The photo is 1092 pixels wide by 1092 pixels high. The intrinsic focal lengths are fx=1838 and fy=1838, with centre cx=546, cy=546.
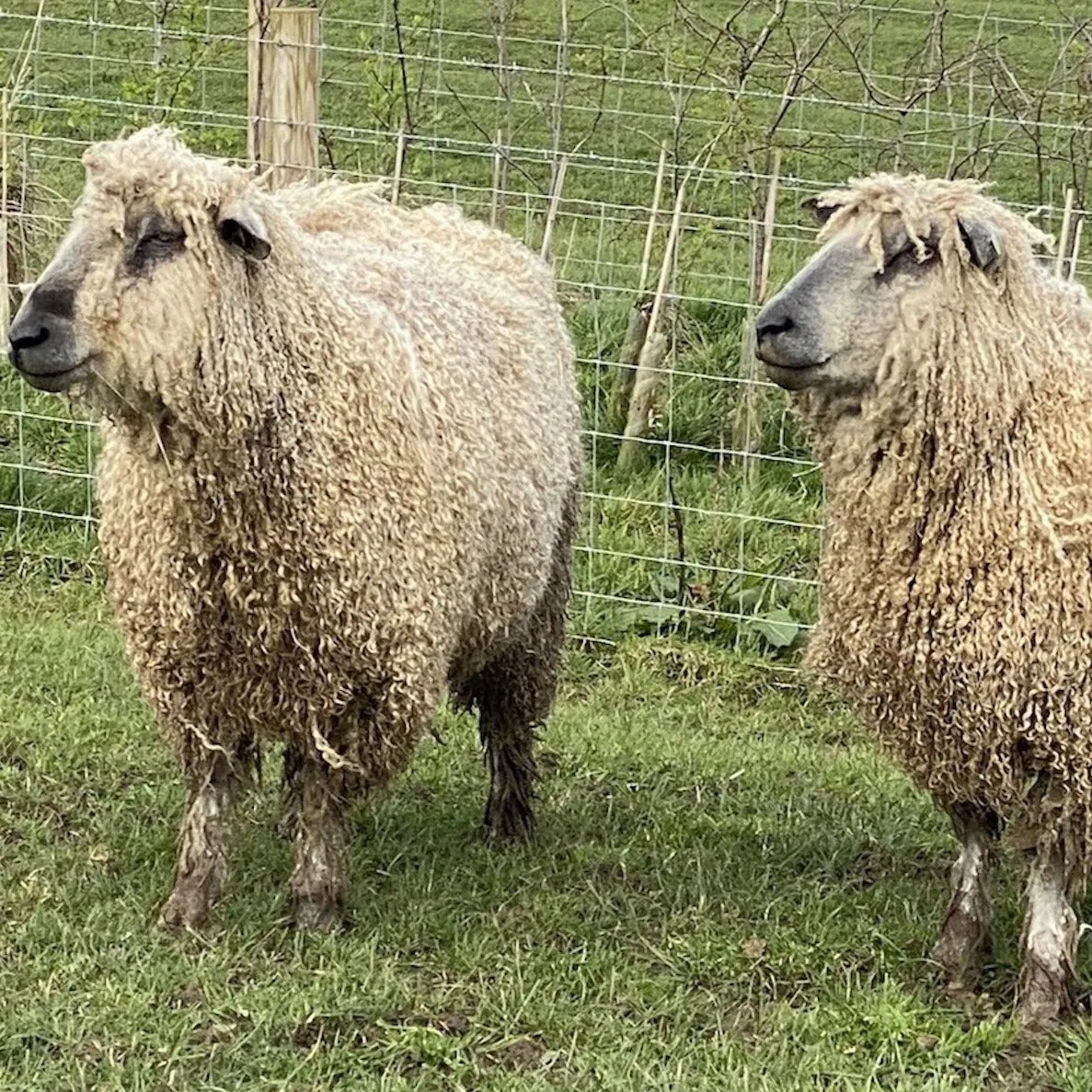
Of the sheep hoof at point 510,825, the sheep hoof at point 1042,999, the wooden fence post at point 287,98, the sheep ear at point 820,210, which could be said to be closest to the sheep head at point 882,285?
the sheep ear at point 820,210

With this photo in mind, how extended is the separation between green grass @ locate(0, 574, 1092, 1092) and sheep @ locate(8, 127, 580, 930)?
29 cm

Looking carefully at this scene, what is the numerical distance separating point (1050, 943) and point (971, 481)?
105cm

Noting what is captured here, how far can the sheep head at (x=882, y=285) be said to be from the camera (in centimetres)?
388

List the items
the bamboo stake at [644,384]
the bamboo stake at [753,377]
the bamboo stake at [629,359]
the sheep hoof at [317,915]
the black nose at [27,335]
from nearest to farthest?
the black nose at [27,335] < the sheep hoof at [317,915] < the bamboo stake at [753,377] < the bamboo stake at [644,384] < the bamboo stake at [629,359]

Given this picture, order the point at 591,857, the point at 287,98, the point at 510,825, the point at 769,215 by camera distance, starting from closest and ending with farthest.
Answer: the point at 591,857, the point at 510,825, the point at 287,98, the point at 769,215

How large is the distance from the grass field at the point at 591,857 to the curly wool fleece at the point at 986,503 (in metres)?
0.64

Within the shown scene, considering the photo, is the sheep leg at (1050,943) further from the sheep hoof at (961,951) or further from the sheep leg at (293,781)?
the sheep leg at (293,781)

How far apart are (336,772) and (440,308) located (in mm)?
1268

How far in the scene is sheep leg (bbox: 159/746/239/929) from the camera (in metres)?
4.48

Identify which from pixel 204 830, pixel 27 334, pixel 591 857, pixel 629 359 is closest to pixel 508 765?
pixel 591 857

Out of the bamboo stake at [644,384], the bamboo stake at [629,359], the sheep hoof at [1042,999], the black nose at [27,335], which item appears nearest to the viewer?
the black nose at [27,335]

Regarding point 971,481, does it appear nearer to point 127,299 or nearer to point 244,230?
point 244,230

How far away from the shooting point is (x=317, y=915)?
449 centimetres

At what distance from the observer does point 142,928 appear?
14.6 feet
